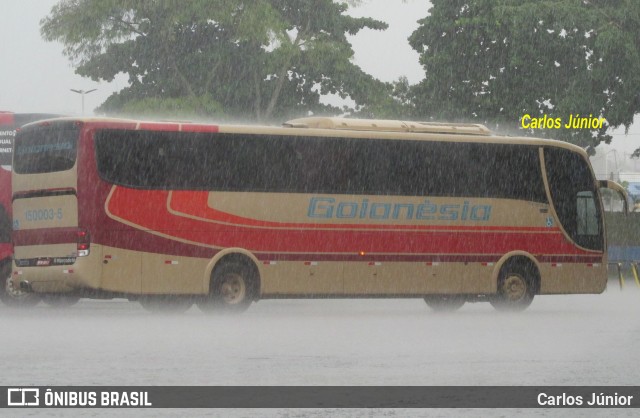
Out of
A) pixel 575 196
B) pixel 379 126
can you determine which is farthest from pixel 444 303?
pixel 379 126

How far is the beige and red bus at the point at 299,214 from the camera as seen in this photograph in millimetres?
21453

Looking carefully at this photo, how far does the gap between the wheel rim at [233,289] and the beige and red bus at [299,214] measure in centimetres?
4

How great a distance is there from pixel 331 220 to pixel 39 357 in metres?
9.17

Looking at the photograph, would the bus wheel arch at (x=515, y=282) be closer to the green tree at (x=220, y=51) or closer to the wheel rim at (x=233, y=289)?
the wheel rim at (x=233, y=289)

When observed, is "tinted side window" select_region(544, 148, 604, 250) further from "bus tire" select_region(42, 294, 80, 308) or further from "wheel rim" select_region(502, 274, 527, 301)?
"bus tire" select_region(42, 294, 80, 308)

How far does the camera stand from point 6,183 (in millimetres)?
24969

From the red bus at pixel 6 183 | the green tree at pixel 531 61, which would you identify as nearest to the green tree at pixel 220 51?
the green tree at pixel 531 61

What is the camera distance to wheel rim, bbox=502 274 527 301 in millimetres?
24141

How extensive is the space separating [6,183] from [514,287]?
9295 millimetres

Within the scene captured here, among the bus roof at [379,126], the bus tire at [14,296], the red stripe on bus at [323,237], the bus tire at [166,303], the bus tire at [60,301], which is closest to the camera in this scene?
the red stripe on bus at [323,237]

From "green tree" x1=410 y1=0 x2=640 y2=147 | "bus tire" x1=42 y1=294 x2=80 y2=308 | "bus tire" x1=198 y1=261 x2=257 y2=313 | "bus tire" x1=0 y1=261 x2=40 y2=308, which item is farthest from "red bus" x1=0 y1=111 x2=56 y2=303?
"green tree" x1=410 y1=0 x2=640 y2=147

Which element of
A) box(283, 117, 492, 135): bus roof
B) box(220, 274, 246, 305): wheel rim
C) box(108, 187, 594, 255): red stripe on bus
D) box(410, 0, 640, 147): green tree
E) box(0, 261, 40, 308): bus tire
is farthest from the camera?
box(410, 0, 640, 147): green tree

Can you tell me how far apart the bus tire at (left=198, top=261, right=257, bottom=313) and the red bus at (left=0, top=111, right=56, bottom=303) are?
13.5 ft
